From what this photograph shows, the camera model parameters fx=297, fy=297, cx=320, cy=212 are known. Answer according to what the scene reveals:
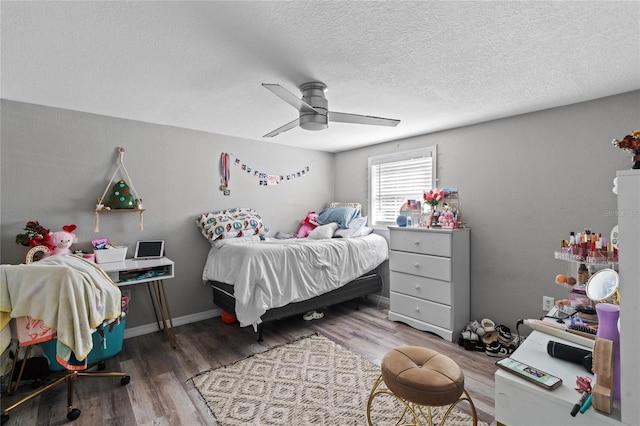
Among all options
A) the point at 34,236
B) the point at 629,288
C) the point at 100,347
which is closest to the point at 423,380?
the point at 629,288

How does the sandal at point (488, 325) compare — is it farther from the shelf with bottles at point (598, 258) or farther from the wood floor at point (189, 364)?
the shelf with bottles at point (598, 258)

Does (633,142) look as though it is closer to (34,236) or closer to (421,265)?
(421,265)

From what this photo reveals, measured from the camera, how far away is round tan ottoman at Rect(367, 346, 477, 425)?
1388 millimetres

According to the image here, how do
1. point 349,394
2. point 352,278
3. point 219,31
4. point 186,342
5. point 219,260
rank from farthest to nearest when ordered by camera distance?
point 352,278 → point 219,260 → point 186,342 → point 349,394 → point 219,31

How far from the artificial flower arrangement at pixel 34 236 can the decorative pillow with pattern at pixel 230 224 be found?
1.31 metres

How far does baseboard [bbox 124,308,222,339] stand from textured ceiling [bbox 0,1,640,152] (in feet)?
7.29

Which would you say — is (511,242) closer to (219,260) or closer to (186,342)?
(219,260)

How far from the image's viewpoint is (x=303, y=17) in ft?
A: 4.74

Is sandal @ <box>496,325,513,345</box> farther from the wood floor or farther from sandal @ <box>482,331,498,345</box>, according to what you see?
the wood floor

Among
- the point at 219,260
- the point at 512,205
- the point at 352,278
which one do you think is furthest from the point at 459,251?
the point at 219,260

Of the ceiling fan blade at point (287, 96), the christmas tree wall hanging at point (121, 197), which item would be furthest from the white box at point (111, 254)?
the ceiling fan blade at point (287, 96)

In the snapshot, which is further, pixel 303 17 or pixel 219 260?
pixel 219 260

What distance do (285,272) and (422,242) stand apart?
150 centimetres

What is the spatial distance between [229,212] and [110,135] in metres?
1.43
